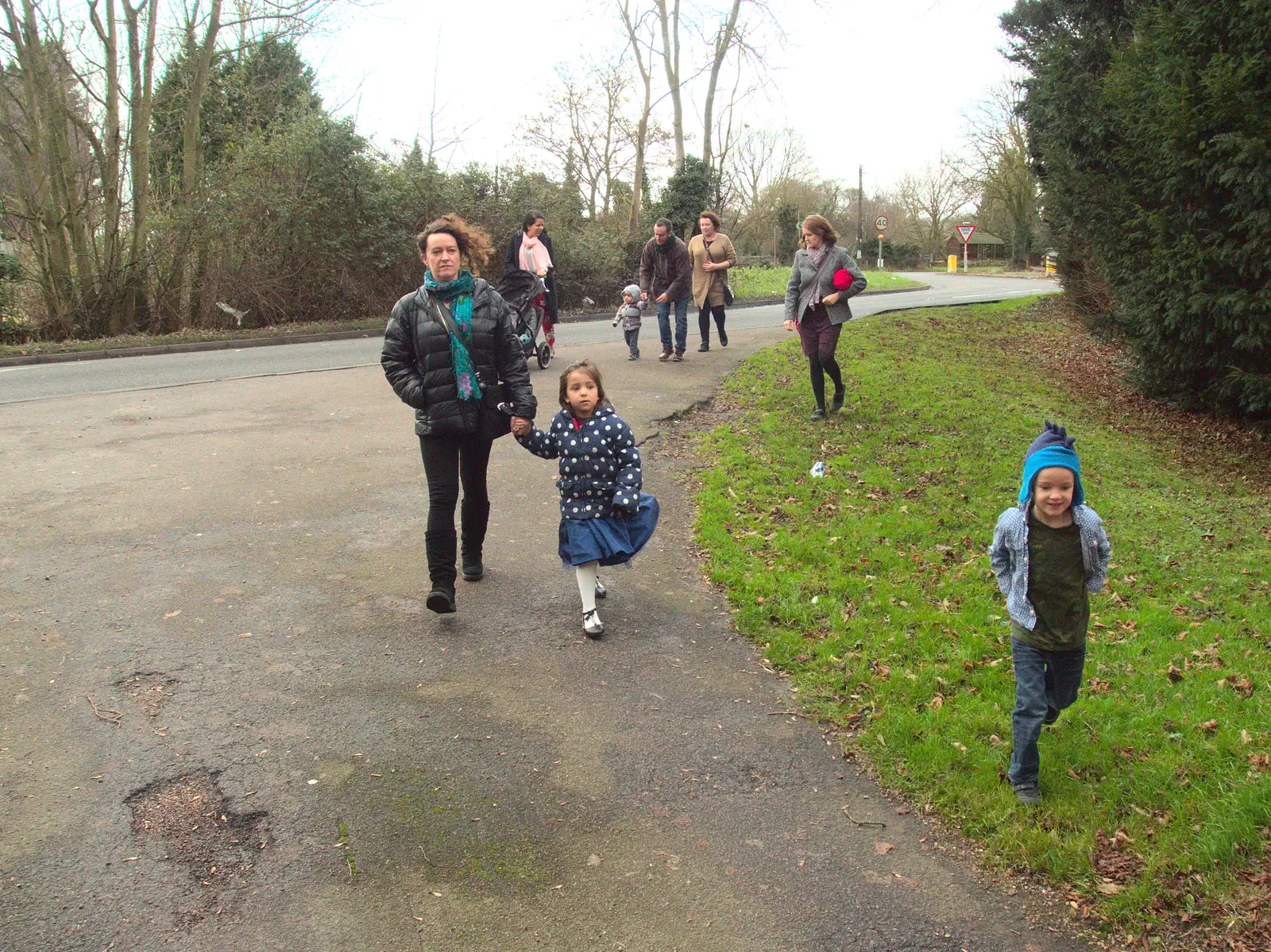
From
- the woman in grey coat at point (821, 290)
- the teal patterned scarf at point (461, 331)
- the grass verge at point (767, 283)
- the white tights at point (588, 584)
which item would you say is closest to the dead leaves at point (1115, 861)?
the white tights at point (588, 584)

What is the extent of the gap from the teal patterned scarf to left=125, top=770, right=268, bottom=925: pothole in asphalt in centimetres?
234

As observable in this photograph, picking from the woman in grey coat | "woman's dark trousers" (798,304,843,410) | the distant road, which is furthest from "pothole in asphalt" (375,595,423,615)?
the distant road

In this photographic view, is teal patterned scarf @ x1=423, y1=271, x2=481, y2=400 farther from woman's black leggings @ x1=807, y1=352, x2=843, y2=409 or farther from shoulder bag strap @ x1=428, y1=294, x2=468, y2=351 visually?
woman's black leggings @ x1=807, y1=352, x2=843, y2=409

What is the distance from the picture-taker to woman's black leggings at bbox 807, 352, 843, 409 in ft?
33.3

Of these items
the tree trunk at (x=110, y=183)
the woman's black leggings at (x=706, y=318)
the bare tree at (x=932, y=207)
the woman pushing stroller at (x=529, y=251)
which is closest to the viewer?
the woman pushing stroller at (x=529, y=251)

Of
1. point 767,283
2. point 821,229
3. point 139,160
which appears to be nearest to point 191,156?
point 139,160

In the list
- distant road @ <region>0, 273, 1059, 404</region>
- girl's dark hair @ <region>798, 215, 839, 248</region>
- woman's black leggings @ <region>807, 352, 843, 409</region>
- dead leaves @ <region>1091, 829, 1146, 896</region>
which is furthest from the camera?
distant road @ <region>0, 273, 1059, 404</region>

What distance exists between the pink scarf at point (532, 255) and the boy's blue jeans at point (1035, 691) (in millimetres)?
9487

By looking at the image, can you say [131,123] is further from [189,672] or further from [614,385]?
[189,672]

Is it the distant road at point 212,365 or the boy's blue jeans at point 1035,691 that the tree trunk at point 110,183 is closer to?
the distant road at point 212,365

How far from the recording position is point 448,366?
5.54 metres

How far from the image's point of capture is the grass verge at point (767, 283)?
31.5 metres

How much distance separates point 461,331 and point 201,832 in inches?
111

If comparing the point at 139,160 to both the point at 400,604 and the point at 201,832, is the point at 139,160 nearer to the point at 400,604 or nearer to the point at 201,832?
the point at 400,604
